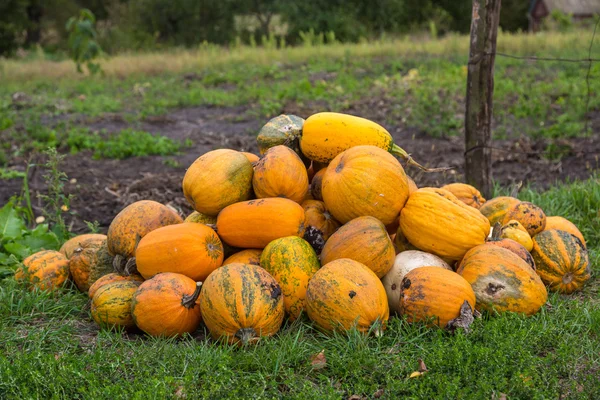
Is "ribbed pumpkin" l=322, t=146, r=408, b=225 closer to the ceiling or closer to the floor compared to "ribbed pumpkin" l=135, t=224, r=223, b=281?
closer to the ceiling

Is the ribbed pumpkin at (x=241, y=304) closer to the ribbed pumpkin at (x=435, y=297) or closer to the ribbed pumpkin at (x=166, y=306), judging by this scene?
the ribbed pumpkin at (x=166, y=306)

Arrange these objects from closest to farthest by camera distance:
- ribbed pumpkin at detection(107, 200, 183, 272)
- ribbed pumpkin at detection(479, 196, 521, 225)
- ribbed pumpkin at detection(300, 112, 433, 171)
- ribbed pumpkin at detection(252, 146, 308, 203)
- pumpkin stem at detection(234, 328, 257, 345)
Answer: pumpkin stem at detection(234, 328, 257, 345) < ribbed pumpkin at detection(252, 146, 308, 203) < ribbed pumpkin at detection(107, 200, 183, 272) < ribbed pumpkin at detection(300, 112, 433, 171) < ribbed pumpkin at detection(479, 196, 521, 225)

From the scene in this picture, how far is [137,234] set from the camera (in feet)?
12.7

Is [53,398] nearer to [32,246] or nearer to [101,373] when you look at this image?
[101,373]

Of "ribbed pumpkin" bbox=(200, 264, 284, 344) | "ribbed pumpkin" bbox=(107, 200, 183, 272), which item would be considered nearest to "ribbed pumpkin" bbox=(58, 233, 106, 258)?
"ribbed pumpkin" bbox=(107, 200, 183, 272)

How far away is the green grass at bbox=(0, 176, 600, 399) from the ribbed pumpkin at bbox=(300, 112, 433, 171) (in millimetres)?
1165

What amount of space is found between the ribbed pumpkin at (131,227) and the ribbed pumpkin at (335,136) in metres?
1.05

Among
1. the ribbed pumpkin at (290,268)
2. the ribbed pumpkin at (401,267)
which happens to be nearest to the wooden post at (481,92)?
the ribbed pumpkin at (401,267)

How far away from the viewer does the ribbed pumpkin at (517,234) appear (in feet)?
13.0

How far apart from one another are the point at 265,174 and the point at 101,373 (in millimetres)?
1476

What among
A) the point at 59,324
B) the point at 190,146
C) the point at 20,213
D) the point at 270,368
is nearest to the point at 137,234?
Answer: the point at 59,324

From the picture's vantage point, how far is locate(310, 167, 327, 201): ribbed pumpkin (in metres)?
4.09

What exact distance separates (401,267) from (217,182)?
1.22 meters

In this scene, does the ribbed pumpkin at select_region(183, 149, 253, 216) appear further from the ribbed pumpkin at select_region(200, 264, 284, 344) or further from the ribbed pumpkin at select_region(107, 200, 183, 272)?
the ribbed pumpkin at select_region(200, 264, 284, 344)
